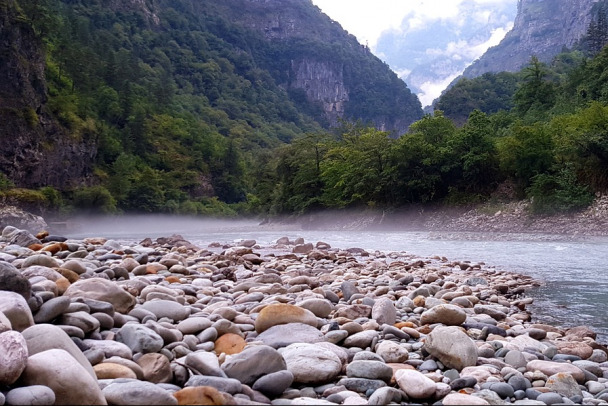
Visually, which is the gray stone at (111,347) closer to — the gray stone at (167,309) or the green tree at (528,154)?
the gray stone at (167,309)

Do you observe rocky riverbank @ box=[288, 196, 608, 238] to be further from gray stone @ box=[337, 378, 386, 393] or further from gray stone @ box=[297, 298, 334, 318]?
gray stone @ box=[337, 378, 386, 393]

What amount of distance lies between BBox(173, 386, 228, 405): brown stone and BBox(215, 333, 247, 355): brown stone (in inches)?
58.6

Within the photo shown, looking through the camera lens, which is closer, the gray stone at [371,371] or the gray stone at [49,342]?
the gray stone at [49,342]

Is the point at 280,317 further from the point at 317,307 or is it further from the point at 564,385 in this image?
the point at 564,385

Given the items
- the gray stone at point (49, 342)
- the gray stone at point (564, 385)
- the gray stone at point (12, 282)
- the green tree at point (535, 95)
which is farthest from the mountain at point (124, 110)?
the gray stone at point (564, 385)

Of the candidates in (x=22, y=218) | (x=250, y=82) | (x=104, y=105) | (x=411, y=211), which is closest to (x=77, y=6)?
(x=250, y=82)

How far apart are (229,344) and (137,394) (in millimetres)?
1620

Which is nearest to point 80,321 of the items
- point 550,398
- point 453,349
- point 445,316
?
point 453,349

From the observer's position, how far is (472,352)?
432 cm

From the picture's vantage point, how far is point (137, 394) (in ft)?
9.21

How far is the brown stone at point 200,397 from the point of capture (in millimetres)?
2729

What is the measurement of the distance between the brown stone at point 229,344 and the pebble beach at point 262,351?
0.04 ft

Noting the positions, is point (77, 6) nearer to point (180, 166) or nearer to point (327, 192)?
point (180, 166)

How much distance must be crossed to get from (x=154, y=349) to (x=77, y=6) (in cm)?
15669
